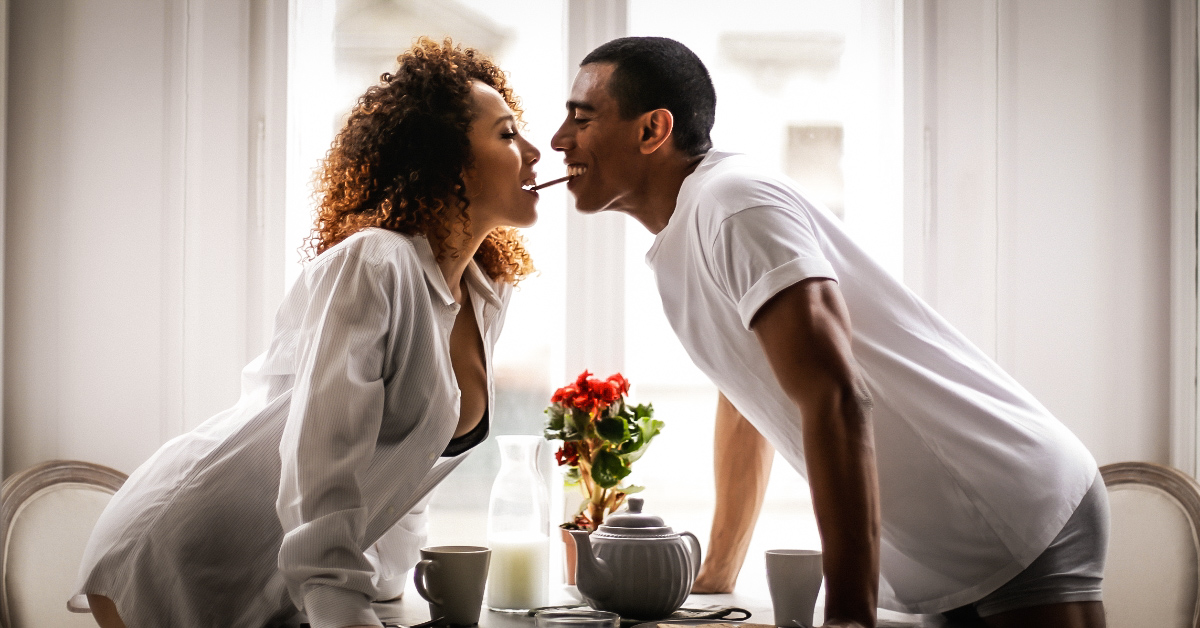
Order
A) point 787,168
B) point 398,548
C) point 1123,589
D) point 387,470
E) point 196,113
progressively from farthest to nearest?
point 787,168 < point 196,113 < point 1123,589 < point 398,548 < point 387,470

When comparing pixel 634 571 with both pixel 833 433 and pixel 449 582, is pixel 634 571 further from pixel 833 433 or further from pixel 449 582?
pixel 833 433

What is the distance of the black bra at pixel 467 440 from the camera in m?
1.43

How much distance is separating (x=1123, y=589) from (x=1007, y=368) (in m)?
0.54

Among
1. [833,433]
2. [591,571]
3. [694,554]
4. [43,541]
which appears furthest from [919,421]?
[43,541]

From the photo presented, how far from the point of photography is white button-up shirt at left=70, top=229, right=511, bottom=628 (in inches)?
42.6

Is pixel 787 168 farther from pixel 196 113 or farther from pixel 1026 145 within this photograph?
pixel 196 113

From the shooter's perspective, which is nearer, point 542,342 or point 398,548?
point 398,548

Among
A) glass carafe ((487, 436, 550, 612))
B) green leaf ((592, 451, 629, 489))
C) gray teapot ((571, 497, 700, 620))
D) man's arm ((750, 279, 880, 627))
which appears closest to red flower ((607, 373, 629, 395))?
green leaf ((592, 451, 629, 489))

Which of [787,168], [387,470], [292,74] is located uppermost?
[292,74]

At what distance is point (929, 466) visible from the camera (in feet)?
4.08

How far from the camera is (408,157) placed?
4.61 feet

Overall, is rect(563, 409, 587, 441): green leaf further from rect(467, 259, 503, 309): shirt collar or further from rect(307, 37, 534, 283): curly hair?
rect(307, 37, 534, 283): curly hair

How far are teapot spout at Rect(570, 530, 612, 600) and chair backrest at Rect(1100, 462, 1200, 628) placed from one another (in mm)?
1356

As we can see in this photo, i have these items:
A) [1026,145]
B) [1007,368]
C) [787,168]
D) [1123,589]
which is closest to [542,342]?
[787,168]
